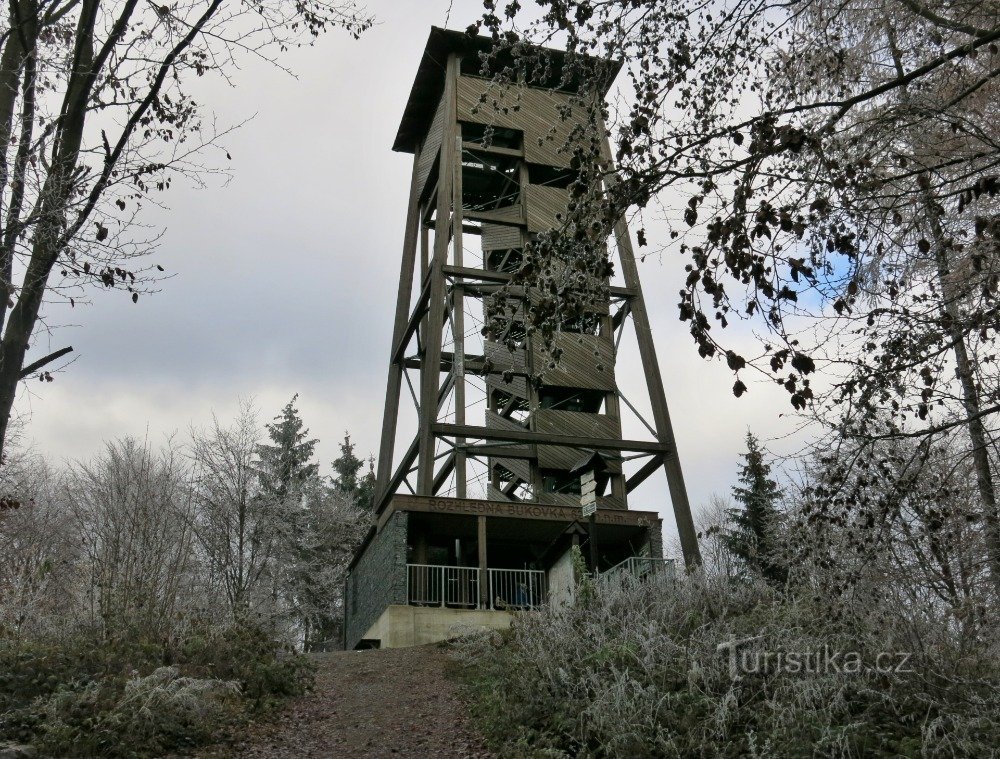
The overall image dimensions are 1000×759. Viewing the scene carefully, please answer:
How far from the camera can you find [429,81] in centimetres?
2644

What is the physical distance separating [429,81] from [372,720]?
20212 millimetres

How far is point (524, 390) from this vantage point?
22.3 meters

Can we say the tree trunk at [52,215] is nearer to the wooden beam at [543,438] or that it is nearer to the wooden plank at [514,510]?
the wooden plank at [514,510]

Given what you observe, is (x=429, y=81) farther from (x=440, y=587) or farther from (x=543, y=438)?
(x=440, y=587)

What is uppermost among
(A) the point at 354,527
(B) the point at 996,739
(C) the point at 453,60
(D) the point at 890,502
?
(C) the point at 453,60

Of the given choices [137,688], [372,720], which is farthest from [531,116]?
[137,688]

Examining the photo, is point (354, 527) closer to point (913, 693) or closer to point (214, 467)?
point (214, 467)

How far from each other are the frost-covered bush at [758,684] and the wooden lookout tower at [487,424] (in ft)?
19.7

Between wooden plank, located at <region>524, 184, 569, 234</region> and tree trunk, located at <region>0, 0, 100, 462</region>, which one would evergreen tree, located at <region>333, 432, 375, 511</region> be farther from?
tree trunk, located at <region>0, 0, 100, 462</region>

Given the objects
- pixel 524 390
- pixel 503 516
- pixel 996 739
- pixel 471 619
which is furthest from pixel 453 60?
pixel 996 739

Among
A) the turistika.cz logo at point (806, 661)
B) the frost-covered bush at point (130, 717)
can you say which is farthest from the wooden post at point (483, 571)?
the turistika.cz logo at point (806, 661)

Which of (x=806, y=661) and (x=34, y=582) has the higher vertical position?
(x=34, y=582)

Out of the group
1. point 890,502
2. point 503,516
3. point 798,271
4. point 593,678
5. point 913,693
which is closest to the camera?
point 798,271

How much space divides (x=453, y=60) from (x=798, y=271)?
21465 mm
